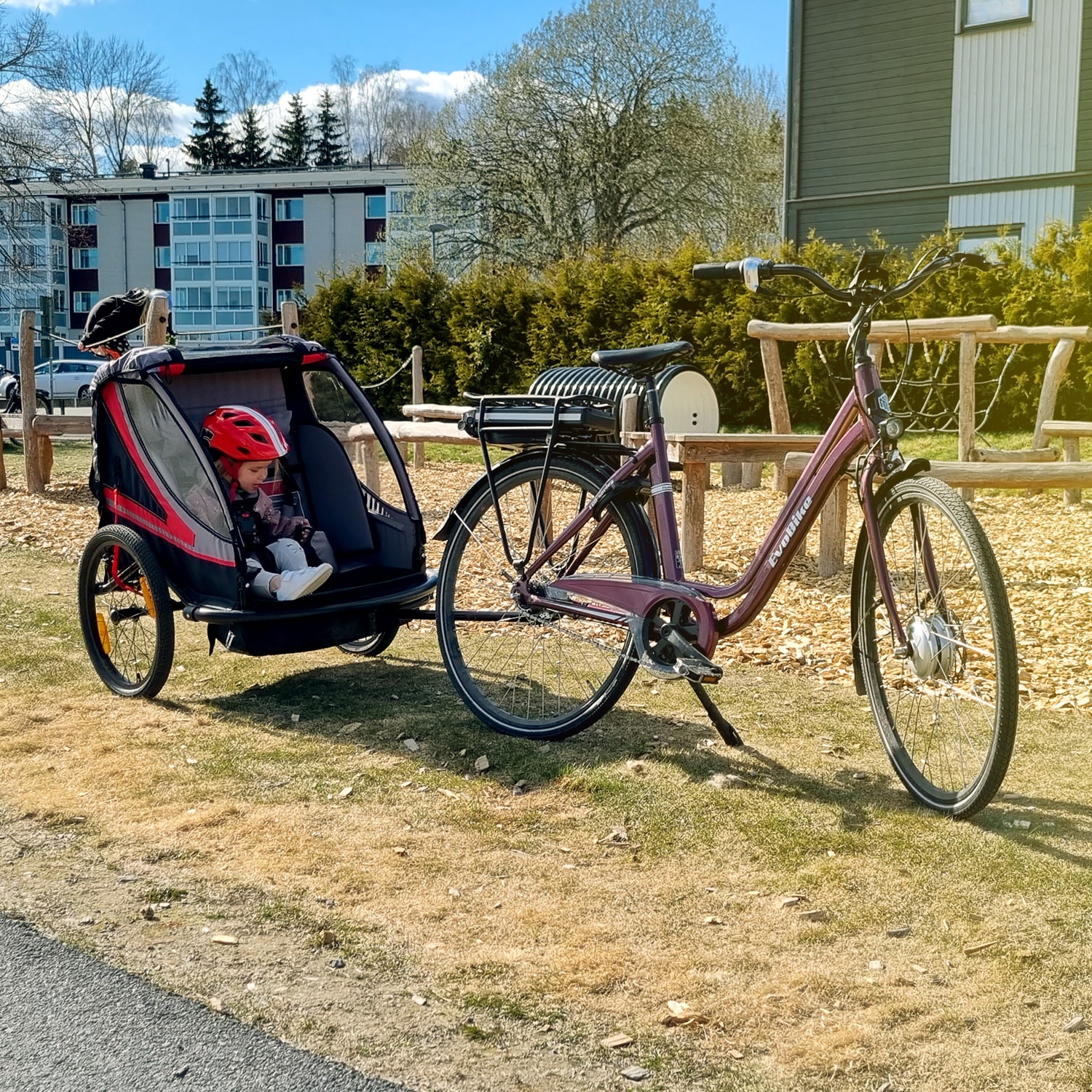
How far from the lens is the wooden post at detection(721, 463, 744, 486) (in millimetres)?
13062

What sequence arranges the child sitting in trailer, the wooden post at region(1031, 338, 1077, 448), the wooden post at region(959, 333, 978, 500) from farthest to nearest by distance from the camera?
the wooden post at region(1031, 338, 1077, 448)
the wooden post at region(959, 333, 978, 500)
the child sitting in trailer

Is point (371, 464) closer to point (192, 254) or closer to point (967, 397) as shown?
point (967, 397)

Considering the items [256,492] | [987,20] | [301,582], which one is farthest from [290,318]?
[987,20]

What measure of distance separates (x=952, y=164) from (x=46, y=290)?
6494cm

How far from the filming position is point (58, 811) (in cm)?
429

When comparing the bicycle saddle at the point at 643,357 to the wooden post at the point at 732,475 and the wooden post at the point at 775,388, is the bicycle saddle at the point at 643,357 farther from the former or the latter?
the wooden post at the point at 732,475

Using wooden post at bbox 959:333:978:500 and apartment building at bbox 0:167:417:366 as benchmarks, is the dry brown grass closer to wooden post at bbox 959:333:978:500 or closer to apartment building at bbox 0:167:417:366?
wooden post at bbox 959:333:978:500

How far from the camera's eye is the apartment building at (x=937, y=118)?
2088cm

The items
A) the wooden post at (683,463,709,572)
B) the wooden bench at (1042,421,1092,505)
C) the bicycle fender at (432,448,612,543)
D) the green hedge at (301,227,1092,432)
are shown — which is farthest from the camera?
the green hedge at (301,227,1092,432)

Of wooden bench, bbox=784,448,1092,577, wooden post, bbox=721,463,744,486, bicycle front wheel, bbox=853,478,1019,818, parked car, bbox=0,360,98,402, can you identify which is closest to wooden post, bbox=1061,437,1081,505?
wooden post, bbox=721,463,744,486

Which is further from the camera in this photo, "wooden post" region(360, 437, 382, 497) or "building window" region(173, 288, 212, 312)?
"building window" region(173, 288, 212, 312)

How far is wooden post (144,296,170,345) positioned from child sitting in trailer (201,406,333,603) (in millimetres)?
3370

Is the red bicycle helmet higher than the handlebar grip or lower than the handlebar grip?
lower

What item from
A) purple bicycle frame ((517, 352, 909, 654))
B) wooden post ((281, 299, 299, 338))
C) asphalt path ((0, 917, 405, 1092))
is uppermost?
wooden post ((281, 299, 299, 338))
